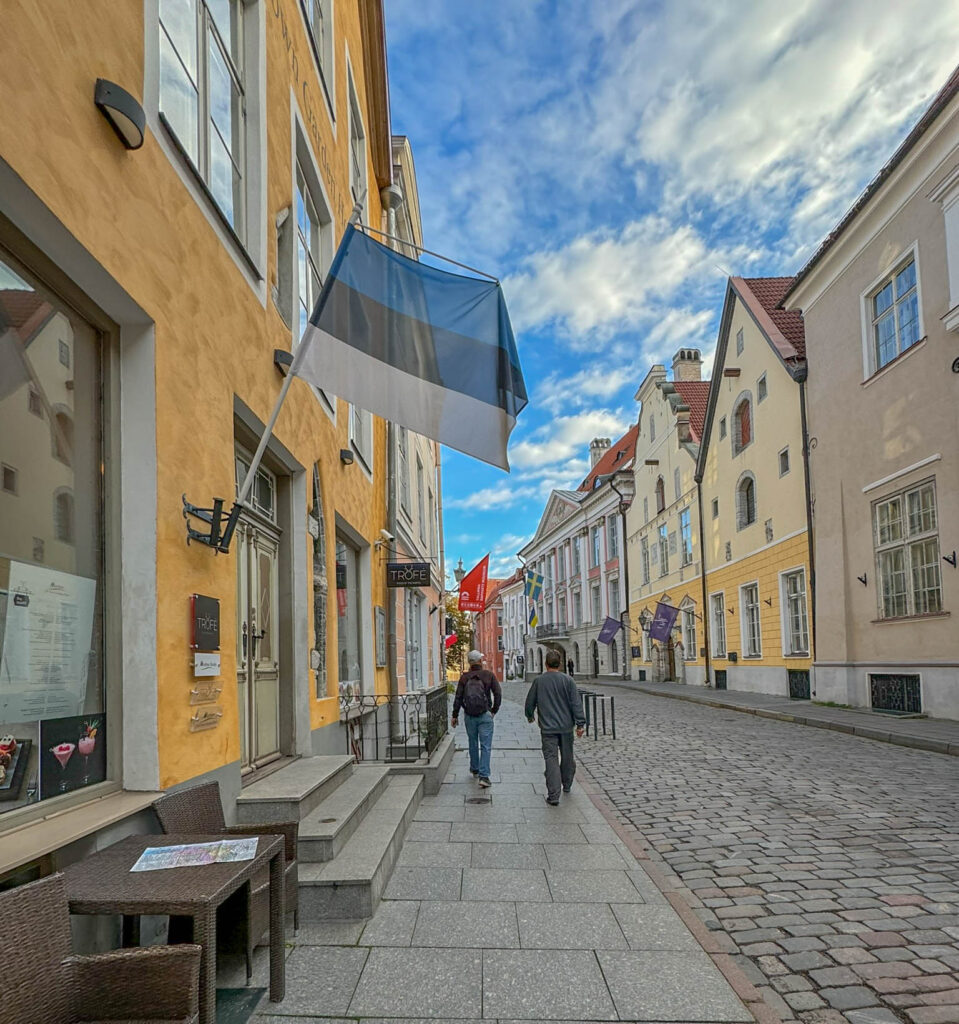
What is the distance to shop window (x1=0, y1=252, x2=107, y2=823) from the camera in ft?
10.7

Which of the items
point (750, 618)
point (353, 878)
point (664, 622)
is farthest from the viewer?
point (664, 622)

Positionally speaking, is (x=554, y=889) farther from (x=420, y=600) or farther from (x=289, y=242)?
(x=420, y=600)

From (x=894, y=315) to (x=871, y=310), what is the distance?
972 mm

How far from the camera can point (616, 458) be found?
56531 millimetres

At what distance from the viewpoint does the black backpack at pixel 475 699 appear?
928 centimetres

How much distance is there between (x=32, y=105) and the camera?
3061 mm

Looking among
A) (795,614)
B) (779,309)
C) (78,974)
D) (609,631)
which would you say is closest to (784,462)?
(795,614)

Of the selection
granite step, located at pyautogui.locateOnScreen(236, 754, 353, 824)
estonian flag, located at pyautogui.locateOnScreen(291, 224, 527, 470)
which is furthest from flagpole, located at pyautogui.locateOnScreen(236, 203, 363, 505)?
granite step, located at pyautogui.locateOnScreen(236, 754, 353, 824)

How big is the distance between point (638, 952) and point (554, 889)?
117 cm

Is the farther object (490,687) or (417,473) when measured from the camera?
(417,473)

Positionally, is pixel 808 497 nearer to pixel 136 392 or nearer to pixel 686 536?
pixel 686 536

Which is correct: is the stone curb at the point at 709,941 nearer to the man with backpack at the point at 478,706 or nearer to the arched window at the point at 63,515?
the man with backpack at the point at 478,706

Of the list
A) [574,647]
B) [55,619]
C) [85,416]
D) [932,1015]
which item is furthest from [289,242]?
[574,647]

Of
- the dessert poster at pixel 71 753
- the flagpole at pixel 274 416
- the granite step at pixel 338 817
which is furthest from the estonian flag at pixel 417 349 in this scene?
the granite step at pixel 338 817
